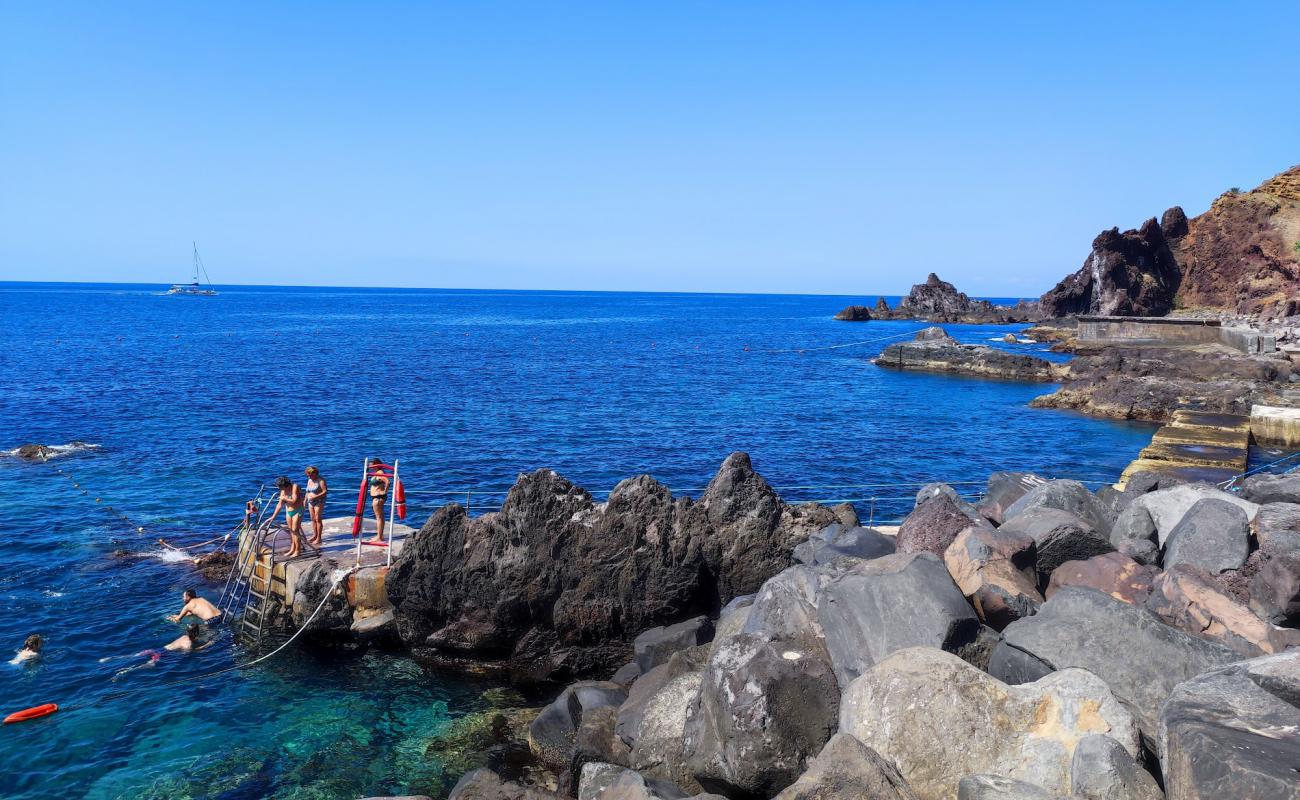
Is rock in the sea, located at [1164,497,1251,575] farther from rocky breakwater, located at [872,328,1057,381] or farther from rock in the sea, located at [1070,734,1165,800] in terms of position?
rocky breakwater, located at [872,328,1057,381]

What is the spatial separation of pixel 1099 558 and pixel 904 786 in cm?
633

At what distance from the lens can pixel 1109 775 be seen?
746 centimetres

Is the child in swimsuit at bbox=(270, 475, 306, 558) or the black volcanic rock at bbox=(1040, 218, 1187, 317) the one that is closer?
the child in swimsuit at bbox=(270, 475, 306, 558)

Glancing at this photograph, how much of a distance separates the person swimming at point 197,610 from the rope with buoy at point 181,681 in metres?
2.29

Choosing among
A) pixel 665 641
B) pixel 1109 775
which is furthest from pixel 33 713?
pixel 1109 775

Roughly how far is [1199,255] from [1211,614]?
105536mm

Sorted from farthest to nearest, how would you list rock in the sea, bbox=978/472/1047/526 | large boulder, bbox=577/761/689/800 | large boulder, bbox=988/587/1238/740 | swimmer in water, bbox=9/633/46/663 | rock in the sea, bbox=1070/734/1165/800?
rock in the sea, bbox=978/472/1047/526 < swimmer in water, bbox=9/633/46/663 < large boulder, bbox=577/761/689/800 < large boulder, bbox=988/587/1238/740 < rock in the sea, bbox=1070/734/1165/800

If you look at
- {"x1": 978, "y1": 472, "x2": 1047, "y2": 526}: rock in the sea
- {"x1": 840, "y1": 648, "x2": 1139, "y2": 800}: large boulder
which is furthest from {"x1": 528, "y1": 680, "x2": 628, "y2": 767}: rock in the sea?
{"x1": 978, "y1": 472, "x2": 1047, "y2": 526}: rock in the sea

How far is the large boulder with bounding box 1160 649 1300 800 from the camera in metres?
6.50

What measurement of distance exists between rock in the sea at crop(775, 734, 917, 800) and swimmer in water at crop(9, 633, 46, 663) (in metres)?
16.1

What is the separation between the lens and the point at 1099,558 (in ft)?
41.5

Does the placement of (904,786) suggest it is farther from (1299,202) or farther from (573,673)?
(1299,202)

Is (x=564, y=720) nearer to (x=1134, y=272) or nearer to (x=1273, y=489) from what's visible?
(x=1273, y=489)

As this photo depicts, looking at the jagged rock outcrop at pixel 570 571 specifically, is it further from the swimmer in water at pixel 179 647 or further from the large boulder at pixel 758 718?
the large boulder at pixel 758 718
